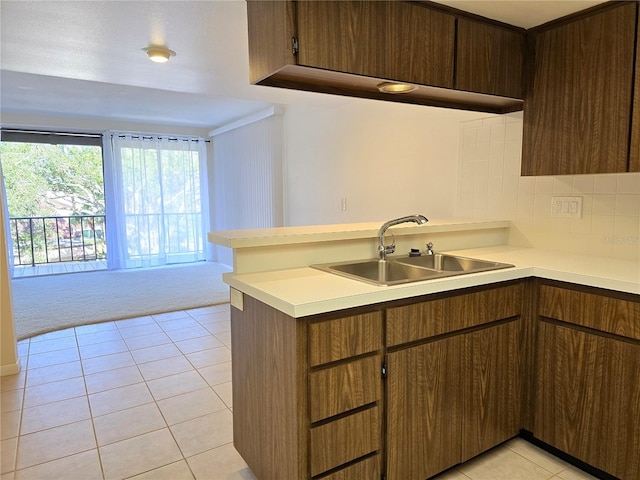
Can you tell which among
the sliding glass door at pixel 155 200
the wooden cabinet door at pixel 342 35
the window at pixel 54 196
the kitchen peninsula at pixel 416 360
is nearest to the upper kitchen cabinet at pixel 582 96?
the kitchen peninsula at pixel 416 360

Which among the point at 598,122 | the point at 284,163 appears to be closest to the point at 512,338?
the point at 598,122

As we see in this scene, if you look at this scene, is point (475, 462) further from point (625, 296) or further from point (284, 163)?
point (284, 163)

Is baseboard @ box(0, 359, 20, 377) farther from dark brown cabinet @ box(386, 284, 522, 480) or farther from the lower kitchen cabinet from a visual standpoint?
dark brown cabinet @ box(386, 284, 522, 480)

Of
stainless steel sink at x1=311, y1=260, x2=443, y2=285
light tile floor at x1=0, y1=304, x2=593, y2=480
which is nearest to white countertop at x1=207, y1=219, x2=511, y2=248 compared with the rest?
stainless steel sink at x1=311, y1=260, x2=443, y2=285

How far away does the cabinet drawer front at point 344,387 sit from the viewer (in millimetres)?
1426

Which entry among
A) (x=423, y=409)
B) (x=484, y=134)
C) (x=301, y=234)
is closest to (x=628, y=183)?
(x=484, y=134)

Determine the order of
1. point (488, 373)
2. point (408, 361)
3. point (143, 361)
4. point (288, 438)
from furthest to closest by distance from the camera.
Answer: point (143, 361) < point (488, 373) < point (408, 361) < point (288, 438)

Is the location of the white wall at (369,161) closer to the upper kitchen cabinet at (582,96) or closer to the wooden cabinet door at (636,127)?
the upper kitchen cabinet at (582,96)

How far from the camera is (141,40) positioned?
247cm

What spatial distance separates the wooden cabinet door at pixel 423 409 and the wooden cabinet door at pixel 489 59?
1259mm

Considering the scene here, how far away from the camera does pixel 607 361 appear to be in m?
1.71

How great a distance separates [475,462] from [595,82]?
186 centimetres

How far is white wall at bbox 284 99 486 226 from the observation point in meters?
3.12

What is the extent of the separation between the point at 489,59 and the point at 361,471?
6.48 ft
